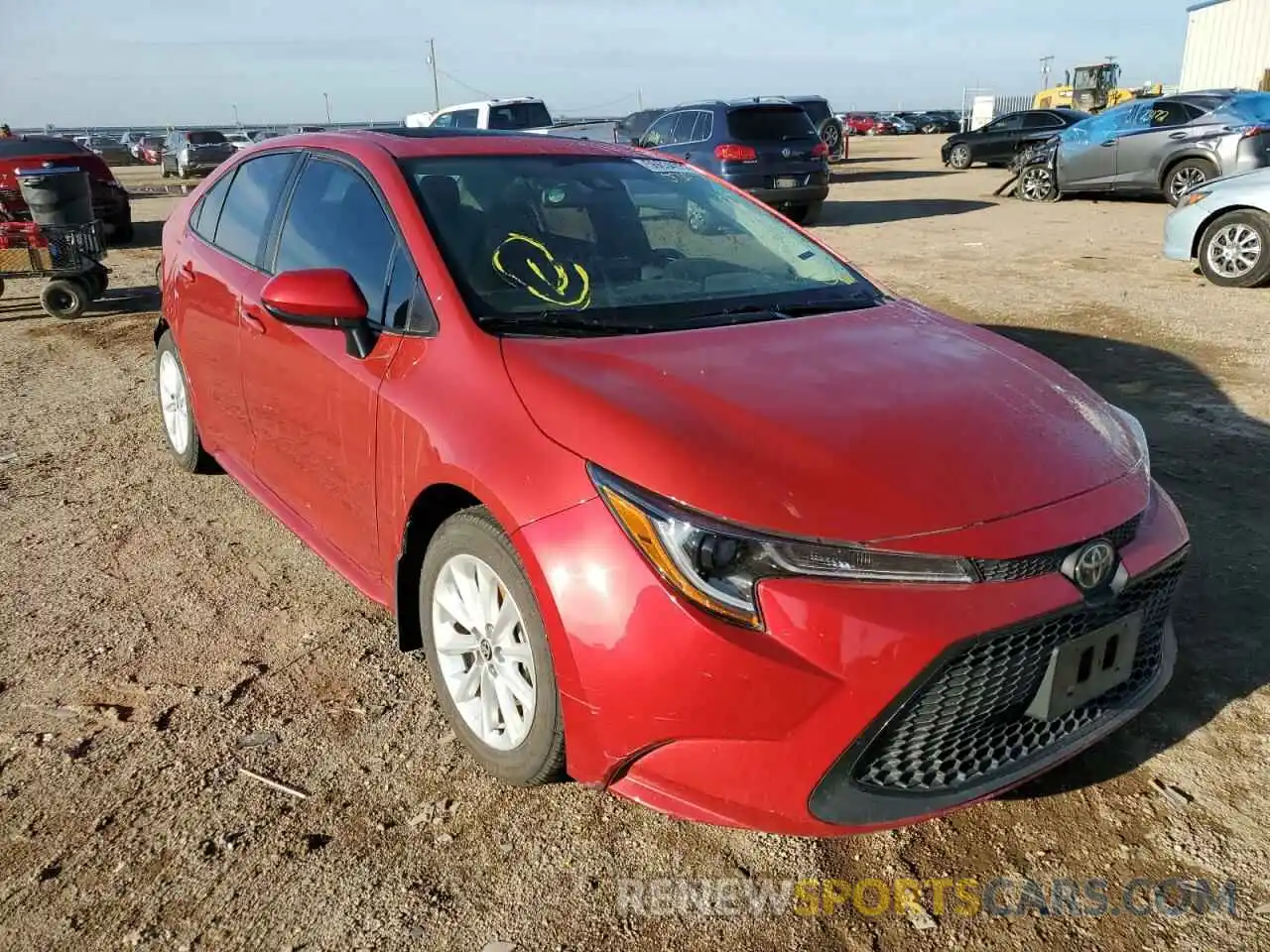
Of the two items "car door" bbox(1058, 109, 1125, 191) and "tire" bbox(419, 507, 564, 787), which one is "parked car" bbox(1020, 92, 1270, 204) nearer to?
"car door" bbox(1058, 109, 1125, 191)

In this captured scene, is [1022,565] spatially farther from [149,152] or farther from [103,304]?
[149,152]

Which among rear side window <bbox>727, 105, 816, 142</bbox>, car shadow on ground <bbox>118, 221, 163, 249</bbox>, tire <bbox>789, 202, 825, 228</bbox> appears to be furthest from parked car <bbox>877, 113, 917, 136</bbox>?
car shadow on ground <bbox>118, 221, 163, 249</bbox>

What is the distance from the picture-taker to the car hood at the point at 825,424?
6.70ft

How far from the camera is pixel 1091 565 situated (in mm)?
2076

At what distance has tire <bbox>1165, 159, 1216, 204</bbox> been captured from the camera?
44.8 ft

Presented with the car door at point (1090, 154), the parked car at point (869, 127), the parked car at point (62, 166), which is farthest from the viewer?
the parked car at point (869, 127)

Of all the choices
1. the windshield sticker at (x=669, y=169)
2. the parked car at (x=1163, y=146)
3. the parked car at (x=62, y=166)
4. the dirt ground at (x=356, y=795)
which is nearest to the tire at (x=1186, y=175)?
the parked car at (x=1163, y=146)

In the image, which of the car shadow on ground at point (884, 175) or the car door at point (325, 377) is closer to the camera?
the car door at point (325, 377)

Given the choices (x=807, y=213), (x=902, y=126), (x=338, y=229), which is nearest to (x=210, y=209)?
(x=338, y=229)

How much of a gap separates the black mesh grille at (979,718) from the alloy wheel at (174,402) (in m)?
3.67

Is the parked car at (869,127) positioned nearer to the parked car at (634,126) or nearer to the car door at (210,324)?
the parked car at (634,126)

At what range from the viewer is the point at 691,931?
2.09 m

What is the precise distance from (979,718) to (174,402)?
4.05 metres

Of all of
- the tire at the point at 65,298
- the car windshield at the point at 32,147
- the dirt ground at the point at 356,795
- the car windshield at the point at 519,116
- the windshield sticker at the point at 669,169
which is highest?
the car windshield at the point at 519,116
